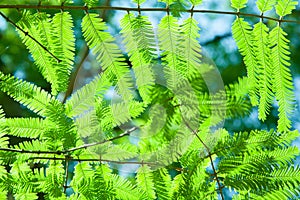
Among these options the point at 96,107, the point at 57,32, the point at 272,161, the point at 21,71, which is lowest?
the point at 272,161

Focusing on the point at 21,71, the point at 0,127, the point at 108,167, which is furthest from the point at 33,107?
the point at 21,71

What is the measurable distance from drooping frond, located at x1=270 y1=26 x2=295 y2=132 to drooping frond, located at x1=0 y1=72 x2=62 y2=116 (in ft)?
1.22

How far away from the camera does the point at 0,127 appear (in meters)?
0.80

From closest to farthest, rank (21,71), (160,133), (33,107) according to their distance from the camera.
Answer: (160,133)
(33,107)
(21,71)

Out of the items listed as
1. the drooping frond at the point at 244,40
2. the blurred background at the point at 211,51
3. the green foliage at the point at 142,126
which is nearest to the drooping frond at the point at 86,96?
the green foliage at the point at 142,126

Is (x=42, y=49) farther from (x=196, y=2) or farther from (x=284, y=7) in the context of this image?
(x=284, y=7)

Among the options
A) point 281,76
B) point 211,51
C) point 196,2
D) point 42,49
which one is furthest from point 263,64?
point 211,51

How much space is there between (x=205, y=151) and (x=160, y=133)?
0.39 ft

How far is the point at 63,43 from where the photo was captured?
2.69 feet

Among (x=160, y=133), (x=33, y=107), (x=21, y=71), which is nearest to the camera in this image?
(x=160, y=133)

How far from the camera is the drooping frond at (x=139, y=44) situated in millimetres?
768

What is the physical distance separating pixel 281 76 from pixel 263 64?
0.13ft

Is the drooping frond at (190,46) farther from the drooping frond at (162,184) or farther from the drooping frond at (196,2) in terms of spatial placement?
the drooping frond at (162,184)

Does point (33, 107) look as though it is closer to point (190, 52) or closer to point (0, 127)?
point (0, 127)
